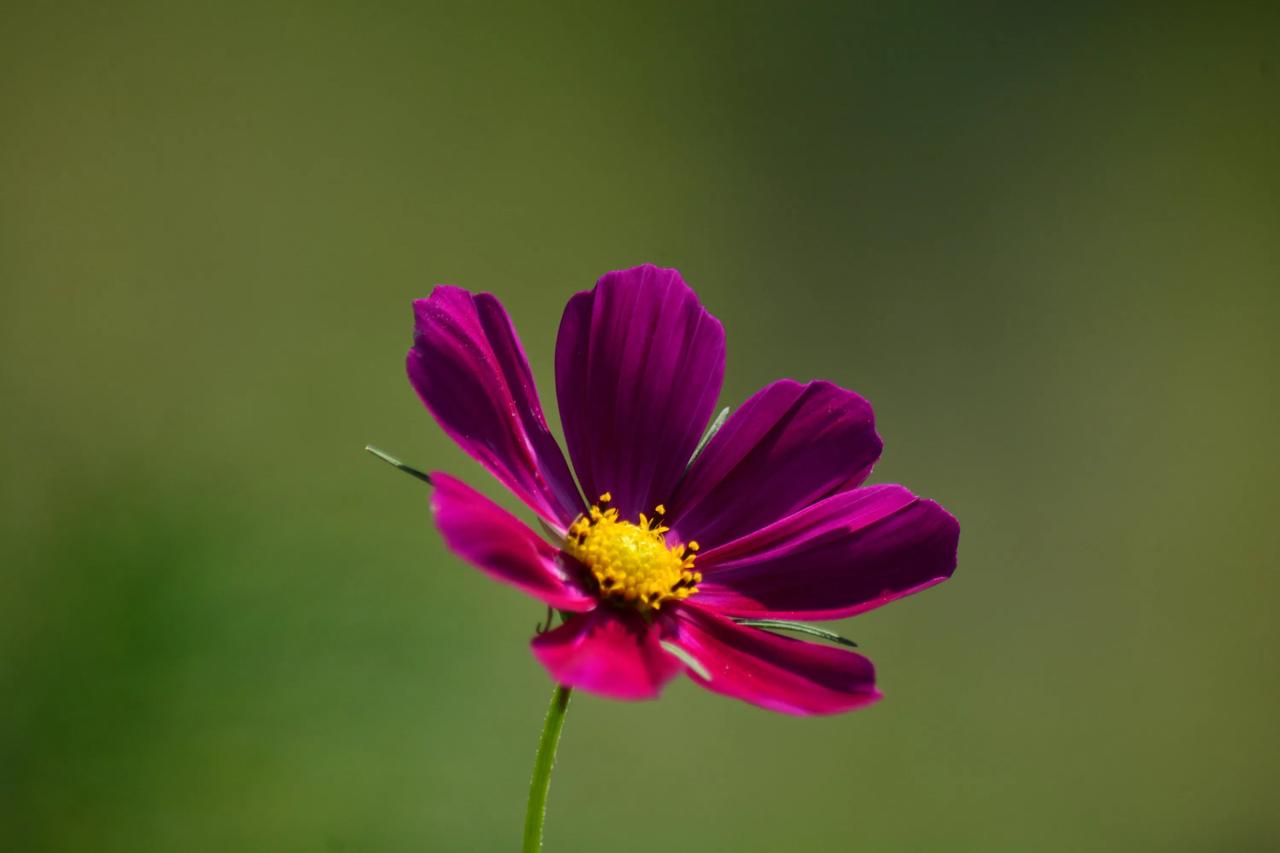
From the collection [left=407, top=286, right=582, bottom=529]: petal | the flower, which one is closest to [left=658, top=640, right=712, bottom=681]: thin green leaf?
the flower

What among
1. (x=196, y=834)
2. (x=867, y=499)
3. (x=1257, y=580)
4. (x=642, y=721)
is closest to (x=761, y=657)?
(x=867, y=499)

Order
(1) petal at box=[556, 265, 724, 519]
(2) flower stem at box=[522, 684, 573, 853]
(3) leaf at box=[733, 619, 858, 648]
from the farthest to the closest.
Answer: (1) petal at box=[556, 265, 724, 519] → (3) leaf at box=[733, 619, 858, 648] → (2) flower stem at box=[522, 684, 573, 853]

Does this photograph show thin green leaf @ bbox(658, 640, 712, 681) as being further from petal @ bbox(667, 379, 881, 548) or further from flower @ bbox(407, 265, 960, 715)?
petal @ bbox(667, 379, 881, 548)

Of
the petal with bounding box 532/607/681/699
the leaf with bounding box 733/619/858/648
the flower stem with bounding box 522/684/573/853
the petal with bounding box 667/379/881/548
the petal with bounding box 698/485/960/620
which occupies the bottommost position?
the flower stem with bounding box 522/684/573/853

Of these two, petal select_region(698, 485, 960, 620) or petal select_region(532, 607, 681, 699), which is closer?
petal select_region(532, 607, 681, 699)

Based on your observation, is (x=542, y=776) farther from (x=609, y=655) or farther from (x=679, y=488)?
(x=679, y=488)

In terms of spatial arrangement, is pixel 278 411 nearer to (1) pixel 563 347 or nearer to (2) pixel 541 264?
(2) pixel 541 264

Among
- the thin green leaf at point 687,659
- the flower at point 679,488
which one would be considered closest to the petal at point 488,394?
the flower at point 679,488
